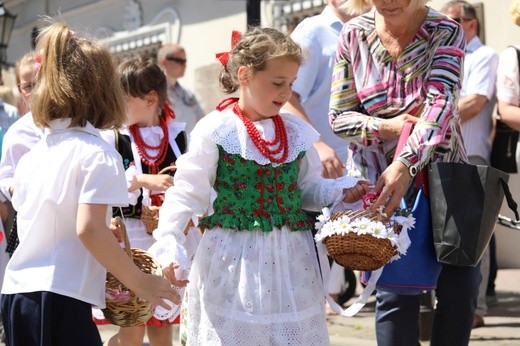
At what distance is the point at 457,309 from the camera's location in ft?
14.3

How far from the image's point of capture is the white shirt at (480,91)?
24.3 feet

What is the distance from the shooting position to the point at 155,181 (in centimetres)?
534

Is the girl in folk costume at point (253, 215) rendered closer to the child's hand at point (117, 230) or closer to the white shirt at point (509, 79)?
the child's hand at point (117, 230)

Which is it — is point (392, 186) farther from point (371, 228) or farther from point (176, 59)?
point (176, 59)

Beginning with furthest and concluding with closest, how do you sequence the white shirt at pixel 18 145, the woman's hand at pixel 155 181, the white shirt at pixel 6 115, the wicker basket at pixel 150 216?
the white shirt at pixel 6 115 < the white shirt at pixel 18 145 < the wicker basket at pixel 150 216 < the woman's hand at pixel 155 181

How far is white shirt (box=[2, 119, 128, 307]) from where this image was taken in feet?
11.6

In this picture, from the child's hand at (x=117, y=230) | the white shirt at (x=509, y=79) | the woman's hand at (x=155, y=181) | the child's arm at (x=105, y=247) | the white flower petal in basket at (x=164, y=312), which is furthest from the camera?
the white shirt at (x=509, y=79)

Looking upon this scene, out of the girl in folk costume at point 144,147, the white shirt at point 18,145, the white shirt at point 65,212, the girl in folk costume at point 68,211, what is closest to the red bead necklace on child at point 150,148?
the girl in folk costume at point 144,147

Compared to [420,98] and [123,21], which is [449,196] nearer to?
[420,98]

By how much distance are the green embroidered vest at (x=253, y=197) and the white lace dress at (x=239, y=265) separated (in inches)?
1.1

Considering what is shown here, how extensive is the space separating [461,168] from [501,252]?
20.4 feet

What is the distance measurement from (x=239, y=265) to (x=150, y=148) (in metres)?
1.63

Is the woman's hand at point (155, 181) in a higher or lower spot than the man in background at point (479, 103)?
higher

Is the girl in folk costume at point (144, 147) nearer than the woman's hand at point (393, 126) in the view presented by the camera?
No
